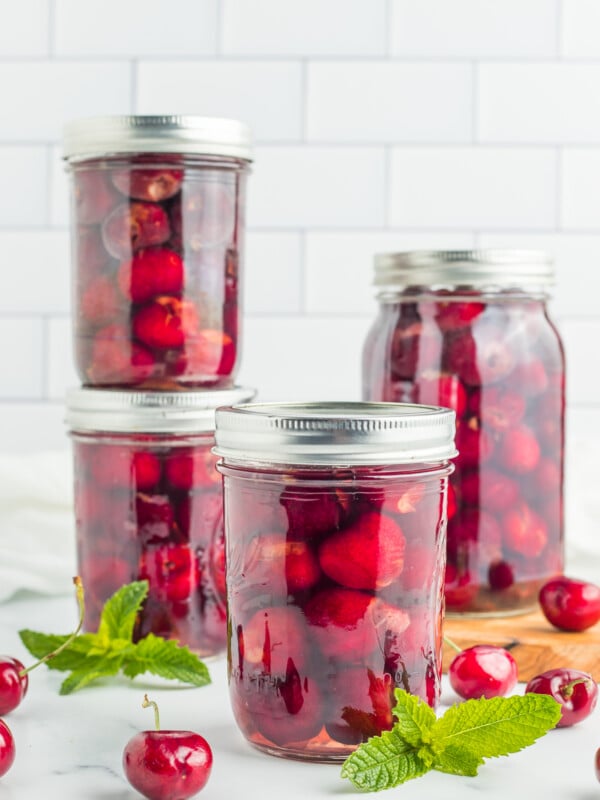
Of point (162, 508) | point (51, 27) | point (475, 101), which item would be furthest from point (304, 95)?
point (162, 508)

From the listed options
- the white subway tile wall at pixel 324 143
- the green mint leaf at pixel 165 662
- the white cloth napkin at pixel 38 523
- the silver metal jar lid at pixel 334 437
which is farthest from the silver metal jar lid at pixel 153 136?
the white subway tile wall at pixel 324 143

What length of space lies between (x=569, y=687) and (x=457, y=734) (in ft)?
0.53

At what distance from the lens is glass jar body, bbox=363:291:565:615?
125cm

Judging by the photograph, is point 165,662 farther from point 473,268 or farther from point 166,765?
point 473,268

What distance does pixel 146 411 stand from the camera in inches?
45.8

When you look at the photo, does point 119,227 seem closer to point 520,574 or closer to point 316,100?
point 520,574

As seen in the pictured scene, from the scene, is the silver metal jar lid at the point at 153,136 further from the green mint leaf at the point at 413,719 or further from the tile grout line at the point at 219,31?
the tile grout line at the point at 219,31

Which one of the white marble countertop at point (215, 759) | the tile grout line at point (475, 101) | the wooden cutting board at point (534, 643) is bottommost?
the white marble countertop at point (215, 759)

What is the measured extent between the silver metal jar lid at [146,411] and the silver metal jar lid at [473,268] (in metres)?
0.25

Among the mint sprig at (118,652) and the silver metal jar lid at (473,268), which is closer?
the mint sprig at (118,652)

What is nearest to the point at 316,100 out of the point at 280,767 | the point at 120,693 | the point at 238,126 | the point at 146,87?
the point at 146,87

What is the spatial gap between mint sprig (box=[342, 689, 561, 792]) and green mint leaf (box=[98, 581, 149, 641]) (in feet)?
1.04

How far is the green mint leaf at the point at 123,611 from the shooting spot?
1.10 m

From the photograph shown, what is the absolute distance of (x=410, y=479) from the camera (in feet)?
2.94
